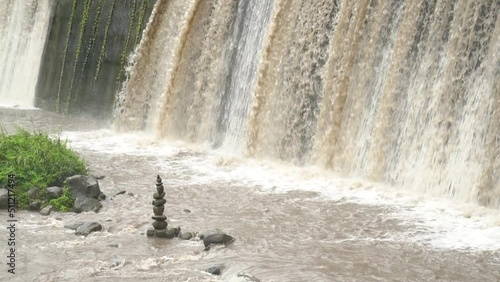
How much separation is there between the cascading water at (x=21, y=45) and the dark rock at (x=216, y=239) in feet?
39.3

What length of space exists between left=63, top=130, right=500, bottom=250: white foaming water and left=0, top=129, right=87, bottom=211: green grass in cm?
176

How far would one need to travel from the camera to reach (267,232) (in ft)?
28.8

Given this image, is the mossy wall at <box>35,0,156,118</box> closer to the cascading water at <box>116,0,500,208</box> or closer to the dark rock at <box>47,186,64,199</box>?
the cascading water at <box>116,0,500,208</box>

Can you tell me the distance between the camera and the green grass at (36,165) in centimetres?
985

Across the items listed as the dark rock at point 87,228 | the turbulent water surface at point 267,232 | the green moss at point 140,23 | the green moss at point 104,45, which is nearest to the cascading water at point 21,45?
the green moss at point 104,45

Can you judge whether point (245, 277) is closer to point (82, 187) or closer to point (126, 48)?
point (82, 187)

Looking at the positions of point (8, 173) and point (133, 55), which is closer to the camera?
point (8, 173)

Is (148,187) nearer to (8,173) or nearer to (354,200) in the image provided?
(8,173)

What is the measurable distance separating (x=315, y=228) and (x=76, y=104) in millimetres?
10063

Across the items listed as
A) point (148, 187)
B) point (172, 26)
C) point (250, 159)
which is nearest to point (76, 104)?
point (172, 26)

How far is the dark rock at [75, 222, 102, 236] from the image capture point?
866 centimetres

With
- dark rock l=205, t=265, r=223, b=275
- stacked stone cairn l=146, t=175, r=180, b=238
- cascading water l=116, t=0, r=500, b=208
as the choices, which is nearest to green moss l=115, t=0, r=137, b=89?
cascading water l=116, t=0, r=500, b=208

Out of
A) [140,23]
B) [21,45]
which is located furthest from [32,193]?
[21,45]

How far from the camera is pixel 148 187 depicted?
10922 mm
